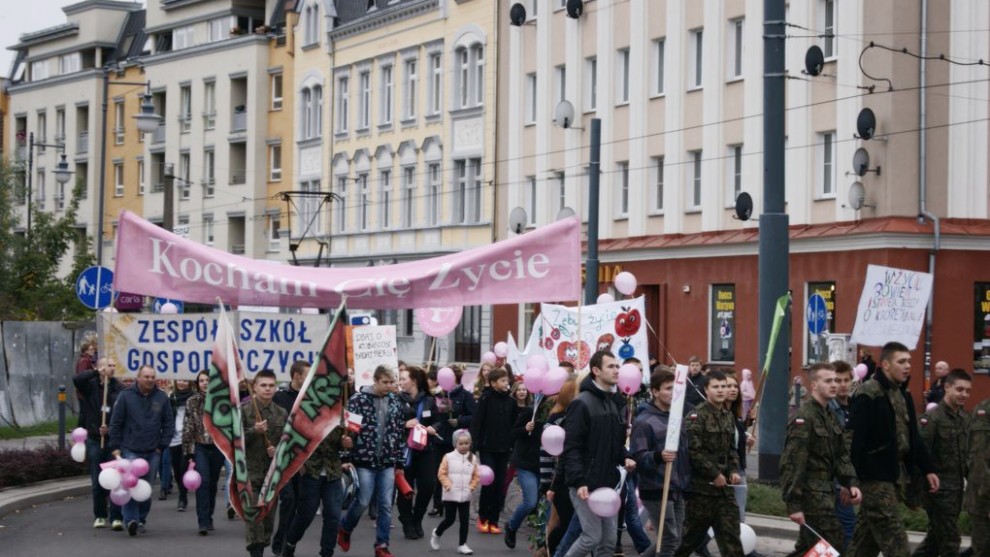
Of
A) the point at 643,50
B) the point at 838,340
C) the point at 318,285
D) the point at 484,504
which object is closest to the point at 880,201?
the point at 838,340

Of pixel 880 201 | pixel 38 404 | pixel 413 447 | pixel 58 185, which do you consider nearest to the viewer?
pixel 413 447

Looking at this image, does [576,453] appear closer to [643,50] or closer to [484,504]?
[484,504]

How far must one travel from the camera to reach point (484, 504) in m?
18.2

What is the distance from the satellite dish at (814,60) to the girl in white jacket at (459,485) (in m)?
23.4

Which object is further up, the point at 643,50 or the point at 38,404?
the point at 643,50

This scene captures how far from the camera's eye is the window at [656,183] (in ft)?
153

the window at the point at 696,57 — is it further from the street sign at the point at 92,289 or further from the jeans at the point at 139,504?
the jeans at the point at 139,504

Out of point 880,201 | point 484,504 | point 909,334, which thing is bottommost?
point 484,504

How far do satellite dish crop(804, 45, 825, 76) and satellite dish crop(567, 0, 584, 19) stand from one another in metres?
11.6

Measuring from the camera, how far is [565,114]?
49.5 m

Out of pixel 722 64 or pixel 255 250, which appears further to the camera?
pixel 255 250

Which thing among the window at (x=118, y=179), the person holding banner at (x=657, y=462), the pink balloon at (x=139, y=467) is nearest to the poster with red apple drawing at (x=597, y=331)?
the pink balloon at (x=139, y=467)

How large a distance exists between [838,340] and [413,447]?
19827mm

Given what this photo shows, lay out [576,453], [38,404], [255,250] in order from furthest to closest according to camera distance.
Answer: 1. [255,250]
2. [38,404]
3. [576,453]
